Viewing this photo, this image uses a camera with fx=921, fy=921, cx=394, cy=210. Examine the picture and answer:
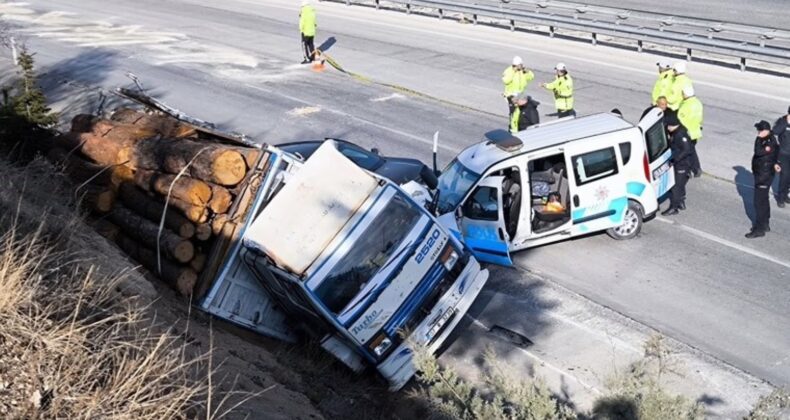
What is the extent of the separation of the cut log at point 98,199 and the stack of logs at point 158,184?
0.01 meters

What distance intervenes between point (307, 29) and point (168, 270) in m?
16.0

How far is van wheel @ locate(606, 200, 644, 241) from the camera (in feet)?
43.4

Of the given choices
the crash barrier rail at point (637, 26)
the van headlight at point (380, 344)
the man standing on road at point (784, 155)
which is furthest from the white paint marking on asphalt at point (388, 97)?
the van headlight at point (380, 344)

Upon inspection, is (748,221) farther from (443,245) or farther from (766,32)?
(766,32)

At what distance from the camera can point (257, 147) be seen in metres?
11.2

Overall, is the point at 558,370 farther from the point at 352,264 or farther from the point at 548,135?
the point at 548,135

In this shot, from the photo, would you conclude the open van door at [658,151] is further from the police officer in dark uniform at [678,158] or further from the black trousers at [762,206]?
the black trousers at [762,206]

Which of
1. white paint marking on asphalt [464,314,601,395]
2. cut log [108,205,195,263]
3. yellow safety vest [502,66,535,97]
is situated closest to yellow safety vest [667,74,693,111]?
yellow safety vest [502,66,535,97]

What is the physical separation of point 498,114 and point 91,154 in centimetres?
983

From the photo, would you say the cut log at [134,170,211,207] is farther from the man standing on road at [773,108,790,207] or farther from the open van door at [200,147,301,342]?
the man standing on road at [773,108,790,207]

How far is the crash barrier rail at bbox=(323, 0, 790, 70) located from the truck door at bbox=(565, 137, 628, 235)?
10.2 meters

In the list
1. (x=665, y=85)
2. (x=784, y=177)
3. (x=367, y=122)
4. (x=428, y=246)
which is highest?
(x=665, y=85)

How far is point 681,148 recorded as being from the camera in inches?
546

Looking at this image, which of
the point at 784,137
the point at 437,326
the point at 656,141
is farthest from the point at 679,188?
the point at 437,326
